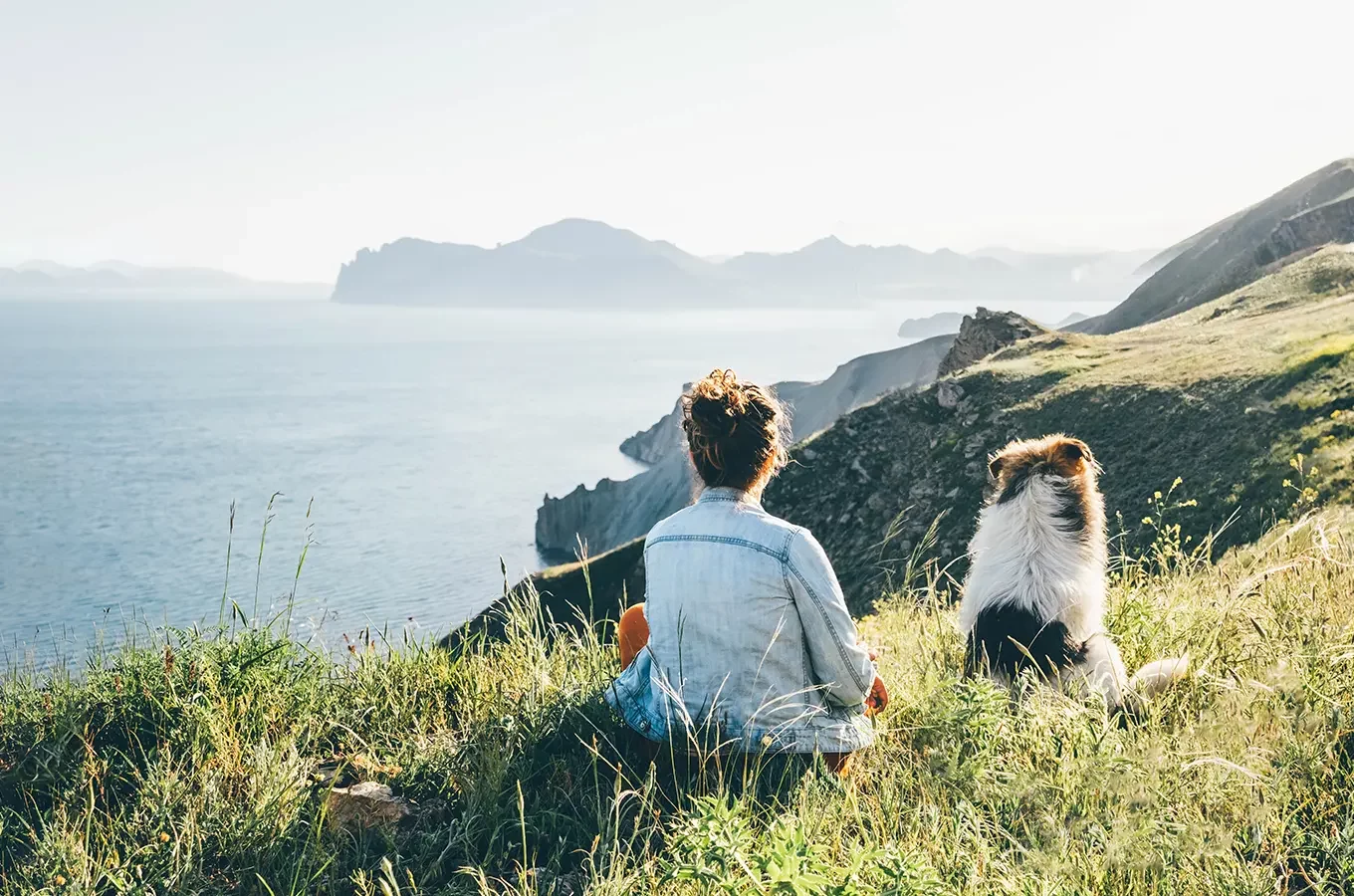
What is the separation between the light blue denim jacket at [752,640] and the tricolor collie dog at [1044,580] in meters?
1.02

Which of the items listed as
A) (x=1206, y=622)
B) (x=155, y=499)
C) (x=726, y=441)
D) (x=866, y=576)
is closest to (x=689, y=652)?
(x=726, y=441)

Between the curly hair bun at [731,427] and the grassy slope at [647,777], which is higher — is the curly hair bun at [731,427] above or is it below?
Answer: above

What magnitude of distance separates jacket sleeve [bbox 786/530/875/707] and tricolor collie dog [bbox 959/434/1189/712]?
937 millimetres

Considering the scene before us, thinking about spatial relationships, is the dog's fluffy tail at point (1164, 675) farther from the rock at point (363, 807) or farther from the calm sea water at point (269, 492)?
the calm sea water at point (269, 492)

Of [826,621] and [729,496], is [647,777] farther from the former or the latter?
[729,496]

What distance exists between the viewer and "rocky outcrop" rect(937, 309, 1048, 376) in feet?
148

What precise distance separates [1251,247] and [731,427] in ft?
324

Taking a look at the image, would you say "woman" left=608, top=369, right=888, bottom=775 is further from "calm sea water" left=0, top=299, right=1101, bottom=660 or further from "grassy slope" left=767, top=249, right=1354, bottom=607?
"grassy slope" left=767, top=249, right=1354, bottom=607

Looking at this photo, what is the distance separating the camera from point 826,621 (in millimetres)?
3686

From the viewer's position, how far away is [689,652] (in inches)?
Answer: 151

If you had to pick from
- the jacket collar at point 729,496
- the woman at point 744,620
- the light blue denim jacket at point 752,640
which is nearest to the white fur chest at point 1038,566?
the woman at point 744,620

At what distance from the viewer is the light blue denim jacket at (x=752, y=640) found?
369cm

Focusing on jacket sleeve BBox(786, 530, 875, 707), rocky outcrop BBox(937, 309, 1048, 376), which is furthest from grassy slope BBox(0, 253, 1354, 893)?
rocky outcrop BBox(937, 309, 1048, 376)

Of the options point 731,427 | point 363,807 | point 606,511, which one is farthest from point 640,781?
point 606,511
